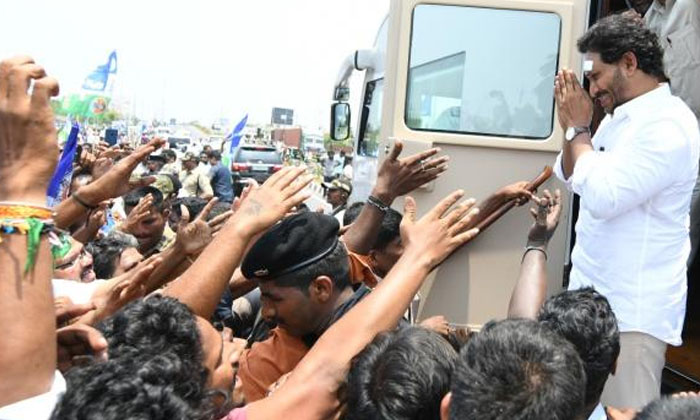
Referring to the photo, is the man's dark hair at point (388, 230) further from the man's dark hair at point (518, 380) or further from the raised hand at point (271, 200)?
the man's dark hair at point (518, 380)

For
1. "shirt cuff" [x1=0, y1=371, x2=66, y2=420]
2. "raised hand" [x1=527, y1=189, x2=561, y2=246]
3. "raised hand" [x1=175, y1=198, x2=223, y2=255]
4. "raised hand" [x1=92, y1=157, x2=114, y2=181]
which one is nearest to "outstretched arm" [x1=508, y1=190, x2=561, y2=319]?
"raised hand" [x1=527, y1=189, x2=561, y2=246]

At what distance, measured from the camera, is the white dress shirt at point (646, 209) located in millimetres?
2674

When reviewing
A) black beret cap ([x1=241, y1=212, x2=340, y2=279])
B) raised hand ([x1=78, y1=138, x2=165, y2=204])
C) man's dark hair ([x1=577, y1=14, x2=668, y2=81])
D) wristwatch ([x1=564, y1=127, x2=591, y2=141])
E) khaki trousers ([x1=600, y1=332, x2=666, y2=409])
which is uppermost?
man's dark hair ([x1=577, y1=14, x2=668, y2=81])

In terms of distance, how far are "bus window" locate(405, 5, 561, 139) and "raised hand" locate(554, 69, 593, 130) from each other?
75 cm

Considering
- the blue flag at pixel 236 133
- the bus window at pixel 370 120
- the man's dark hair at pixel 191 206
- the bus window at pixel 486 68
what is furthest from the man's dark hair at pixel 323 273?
the blue flag at pixel 236 133

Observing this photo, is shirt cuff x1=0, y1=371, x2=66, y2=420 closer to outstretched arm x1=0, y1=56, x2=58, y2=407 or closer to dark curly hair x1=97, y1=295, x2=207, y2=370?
outstretched arm x1=0, y1=56, x2=58, y2=407

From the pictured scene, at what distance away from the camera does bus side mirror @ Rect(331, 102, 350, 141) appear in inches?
276

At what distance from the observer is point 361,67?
6371mm

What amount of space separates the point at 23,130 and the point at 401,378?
942 millimetres

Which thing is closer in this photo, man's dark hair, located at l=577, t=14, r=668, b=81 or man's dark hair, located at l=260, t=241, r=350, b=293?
man's dark hair, located at l=260, t=241, r=350, b=293

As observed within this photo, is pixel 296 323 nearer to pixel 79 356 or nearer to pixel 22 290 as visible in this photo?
pixel 79 356

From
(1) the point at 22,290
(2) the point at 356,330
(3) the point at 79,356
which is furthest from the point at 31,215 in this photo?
(2) the point at 356,330

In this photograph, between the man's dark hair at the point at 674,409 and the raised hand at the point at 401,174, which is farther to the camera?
the raised hand at the point at 401,174

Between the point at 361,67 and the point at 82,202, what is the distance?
11.8ft
